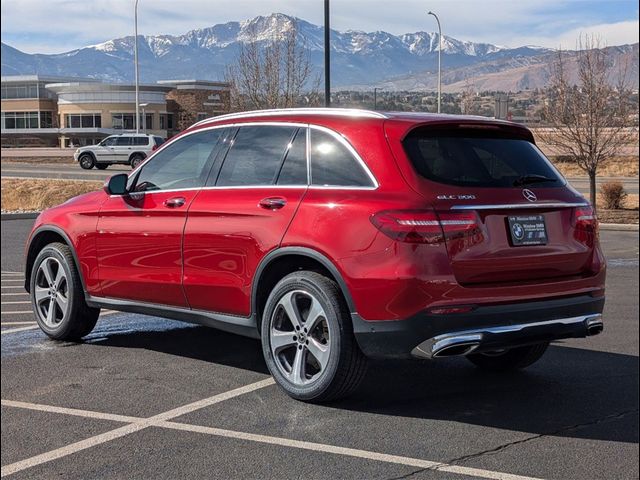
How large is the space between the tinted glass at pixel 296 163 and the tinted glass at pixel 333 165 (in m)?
0.07

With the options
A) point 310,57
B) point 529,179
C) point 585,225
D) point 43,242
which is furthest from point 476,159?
point 310,57

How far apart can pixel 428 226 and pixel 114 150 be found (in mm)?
11461

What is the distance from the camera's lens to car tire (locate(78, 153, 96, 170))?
49.2ft

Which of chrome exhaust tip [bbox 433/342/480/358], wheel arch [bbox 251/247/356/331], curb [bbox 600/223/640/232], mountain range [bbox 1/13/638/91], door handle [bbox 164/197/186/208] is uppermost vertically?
mountain range [bbox 1/13/638/91]

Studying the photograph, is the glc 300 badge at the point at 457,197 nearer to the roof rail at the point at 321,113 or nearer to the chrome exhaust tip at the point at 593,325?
the roof rail at the point at 321,113

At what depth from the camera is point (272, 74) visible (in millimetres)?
12742

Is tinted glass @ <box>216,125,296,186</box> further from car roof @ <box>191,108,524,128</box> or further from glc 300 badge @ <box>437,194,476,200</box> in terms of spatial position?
glc 300 badge @ <box>437,194,476,200</box>

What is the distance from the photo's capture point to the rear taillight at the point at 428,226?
499 cm

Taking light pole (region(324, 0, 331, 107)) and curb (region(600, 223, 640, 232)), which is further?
curb (region(600, 223, 640, 232))

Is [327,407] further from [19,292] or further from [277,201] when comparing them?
[19,292]

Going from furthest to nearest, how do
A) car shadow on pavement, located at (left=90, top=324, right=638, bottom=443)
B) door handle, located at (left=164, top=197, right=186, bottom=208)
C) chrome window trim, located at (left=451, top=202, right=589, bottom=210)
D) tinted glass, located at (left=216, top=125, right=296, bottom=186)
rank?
door handle, located at (left=164, top=197, right=186, bottom=208)
tinted glass, located at (left=216, top=125, right=296, bottom=186)
car shadow on pavement, located at (left=90, top=324, right=638, bottom=443)
chrome window trim, located at (left=451, top=202, right=589, bottom=210)

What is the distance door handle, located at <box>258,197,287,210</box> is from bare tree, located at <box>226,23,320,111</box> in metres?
6.30

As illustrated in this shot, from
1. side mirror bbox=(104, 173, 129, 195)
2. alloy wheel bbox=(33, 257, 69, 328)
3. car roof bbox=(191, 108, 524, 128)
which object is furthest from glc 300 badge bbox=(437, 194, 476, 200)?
alloy wheel bbox=(33, 257, 69, 328)

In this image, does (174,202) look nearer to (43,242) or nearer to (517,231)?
(43,242)
